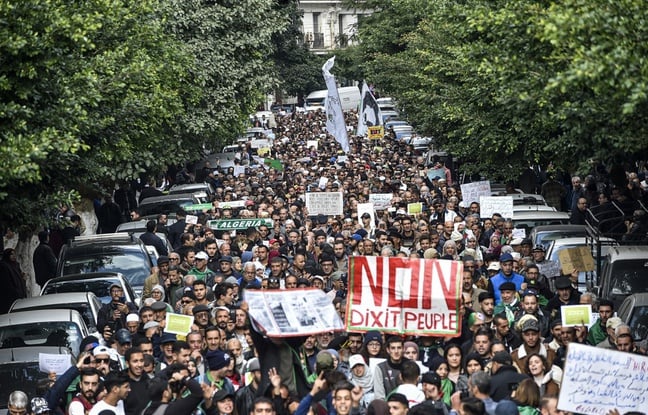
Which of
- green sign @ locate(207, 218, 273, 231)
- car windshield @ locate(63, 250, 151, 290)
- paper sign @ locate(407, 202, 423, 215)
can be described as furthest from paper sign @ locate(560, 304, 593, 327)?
paper sign @ locate(407, 202, 423, 215)

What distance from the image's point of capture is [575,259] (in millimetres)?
18281

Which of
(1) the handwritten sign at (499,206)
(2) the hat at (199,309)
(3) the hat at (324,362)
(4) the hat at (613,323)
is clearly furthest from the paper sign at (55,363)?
(1) the handwritten sign at (499,206)

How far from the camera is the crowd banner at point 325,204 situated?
89.6ft

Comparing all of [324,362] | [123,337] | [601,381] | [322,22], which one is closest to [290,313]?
[324,362]

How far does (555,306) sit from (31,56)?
6743 mm

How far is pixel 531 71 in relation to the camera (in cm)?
1546

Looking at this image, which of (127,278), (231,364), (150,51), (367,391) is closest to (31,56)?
(127,278)

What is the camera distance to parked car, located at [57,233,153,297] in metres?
21.3

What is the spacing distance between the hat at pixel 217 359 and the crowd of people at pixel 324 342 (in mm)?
24

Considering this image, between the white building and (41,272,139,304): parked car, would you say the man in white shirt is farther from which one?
the white building

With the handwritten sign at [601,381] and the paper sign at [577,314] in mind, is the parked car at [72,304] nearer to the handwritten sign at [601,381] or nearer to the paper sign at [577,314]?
the paper sign at [577,314]

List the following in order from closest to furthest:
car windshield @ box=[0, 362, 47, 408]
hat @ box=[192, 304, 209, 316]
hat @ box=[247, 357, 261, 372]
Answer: hat @ box=[247, 357, 261, 372]
car windshield @ box=[0, 362, 47, 408]
hat @ box=[192, 304, 209, 316]

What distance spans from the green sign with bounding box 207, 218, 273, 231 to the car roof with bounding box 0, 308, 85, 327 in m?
8.08

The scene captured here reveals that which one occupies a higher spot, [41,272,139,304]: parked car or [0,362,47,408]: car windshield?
[0,362,47,408]: car windshield
